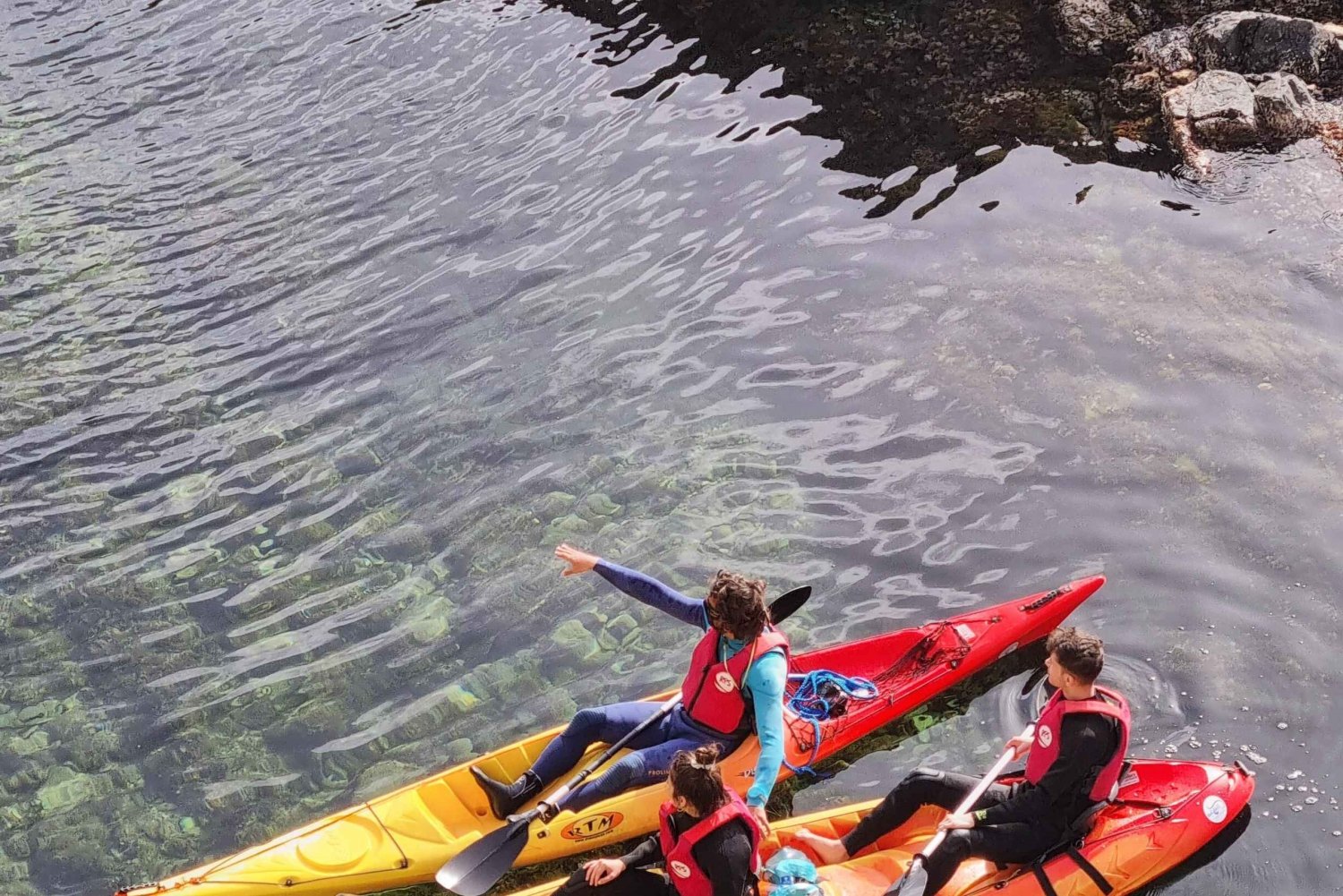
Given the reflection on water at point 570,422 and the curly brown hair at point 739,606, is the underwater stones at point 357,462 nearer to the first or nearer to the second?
the reflection on water at point 570,422

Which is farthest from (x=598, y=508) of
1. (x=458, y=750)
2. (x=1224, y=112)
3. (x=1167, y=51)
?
(x=1167, y=51)

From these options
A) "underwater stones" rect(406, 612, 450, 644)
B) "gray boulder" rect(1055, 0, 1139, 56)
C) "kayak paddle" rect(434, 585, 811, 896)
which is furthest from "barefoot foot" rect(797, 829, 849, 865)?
"gray boulder" rect(1055, 0, 1139, 56)

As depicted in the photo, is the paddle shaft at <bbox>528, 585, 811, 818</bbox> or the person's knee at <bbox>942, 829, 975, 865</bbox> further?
the paddle shaft at <bbox>528, 585, 811, 818</bbox>

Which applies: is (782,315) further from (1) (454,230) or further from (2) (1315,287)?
(2) (1315,287)

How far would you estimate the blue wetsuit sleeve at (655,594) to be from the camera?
7.24 metres

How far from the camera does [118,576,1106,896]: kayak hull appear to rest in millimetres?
6883

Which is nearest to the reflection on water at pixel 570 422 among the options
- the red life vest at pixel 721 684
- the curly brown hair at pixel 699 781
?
the red life vest at pixel 721 684

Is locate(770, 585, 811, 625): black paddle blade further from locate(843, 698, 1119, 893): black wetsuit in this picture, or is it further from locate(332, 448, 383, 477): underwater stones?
locate(332, 448, 383, 477): underwater stones

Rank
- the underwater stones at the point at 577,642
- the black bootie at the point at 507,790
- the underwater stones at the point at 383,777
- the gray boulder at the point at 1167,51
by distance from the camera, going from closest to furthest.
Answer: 1. the black bootie at the point at 507,790
2. the underwater stones at the point at 383,777
3. the underwater stones at the point at 577,642
4. the gray boulder at the point at 1167,51

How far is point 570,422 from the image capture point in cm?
1071

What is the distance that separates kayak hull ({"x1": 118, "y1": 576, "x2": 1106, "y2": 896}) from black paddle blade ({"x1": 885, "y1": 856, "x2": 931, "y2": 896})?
51.1 inches

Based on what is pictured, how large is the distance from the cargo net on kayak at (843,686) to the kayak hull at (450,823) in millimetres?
11

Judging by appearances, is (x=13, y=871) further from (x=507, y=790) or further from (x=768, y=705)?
(x=768, y=705)

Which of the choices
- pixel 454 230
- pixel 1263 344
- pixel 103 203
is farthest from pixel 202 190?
pixel 1263 344
